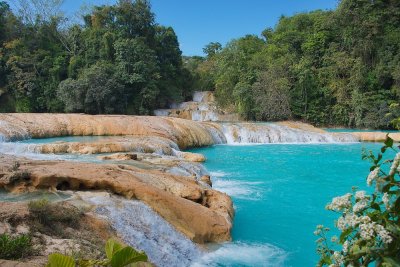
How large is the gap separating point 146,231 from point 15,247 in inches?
99.4

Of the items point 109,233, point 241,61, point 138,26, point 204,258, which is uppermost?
point 138,26

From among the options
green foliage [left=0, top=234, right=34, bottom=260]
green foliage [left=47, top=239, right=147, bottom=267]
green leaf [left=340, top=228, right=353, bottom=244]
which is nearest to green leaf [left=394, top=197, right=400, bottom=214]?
green leaf [left=340, top=228, right=353, bottom=244]

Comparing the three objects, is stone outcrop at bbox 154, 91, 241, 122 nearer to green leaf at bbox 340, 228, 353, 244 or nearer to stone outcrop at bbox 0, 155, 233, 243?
stone outcrop at bbox 0, 155, 233, 243

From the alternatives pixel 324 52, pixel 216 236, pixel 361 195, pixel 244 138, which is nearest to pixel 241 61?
pixel 324 52

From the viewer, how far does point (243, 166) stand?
46.5ft

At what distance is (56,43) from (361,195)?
1451 inches

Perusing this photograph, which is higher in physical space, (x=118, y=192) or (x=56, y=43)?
(x=56, y=43)

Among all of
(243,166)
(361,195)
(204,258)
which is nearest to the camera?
(361,195)

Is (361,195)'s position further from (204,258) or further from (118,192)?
(118,192)

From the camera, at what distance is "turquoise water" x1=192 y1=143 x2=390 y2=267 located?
660 cm

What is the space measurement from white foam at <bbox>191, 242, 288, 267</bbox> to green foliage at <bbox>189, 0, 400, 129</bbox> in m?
21.2

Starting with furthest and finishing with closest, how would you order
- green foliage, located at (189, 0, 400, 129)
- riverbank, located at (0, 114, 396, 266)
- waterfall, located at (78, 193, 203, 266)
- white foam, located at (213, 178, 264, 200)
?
green foliage, located at (189, 0, 400, 129) < white foam, located at (213, 178, 264, 200) < riverbank, located at (0, 114, 396, 266) < waterfall, located at (78, 193, 203, 266)

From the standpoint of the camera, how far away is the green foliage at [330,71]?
2662cm

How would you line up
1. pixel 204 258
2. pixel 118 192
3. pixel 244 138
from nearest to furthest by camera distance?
pixel 204 258 → pixel 118 192 → pixel 244 138
